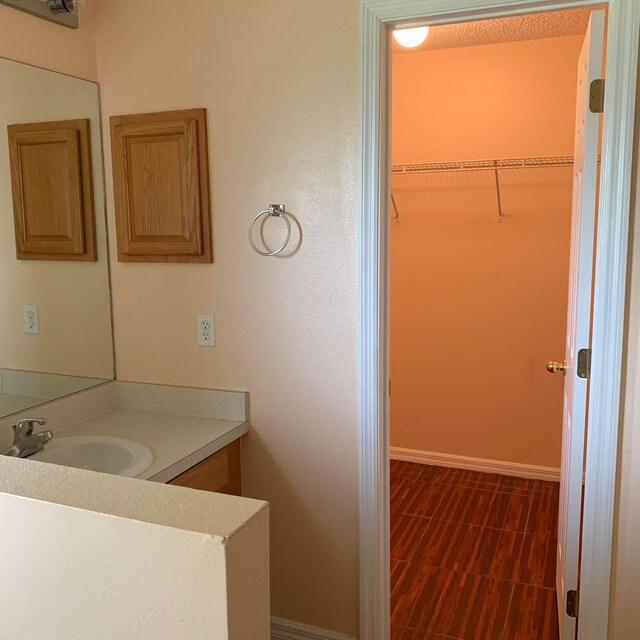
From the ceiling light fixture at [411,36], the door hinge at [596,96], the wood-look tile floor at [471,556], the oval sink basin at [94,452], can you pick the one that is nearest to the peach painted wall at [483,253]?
the wood-look tile floor at [471,556]

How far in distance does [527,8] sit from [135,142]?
1358 millimetres

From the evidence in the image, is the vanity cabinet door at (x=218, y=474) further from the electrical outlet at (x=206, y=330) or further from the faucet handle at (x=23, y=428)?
the faucet handle at (x=23, y=428)

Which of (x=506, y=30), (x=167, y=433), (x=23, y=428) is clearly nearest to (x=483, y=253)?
(x=506, y=30)

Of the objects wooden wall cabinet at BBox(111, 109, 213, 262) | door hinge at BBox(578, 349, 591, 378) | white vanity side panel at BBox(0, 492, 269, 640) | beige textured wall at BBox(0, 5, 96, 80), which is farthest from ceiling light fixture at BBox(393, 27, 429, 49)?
white vanity side panel at BBox(0, 492, 269, 640)

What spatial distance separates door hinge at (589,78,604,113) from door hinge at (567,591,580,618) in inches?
57.5

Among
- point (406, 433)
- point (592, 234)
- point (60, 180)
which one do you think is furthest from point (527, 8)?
point (406, 433)

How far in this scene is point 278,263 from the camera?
2.15 meters

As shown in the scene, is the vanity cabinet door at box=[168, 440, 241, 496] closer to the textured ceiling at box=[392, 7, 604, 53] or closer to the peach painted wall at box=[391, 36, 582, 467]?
the peach painted wall at box=[391, 36, 582, 467]

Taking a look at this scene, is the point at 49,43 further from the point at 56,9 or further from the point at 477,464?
the point at 477,464

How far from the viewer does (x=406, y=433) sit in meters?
4.10

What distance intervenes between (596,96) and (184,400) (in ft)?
5.52

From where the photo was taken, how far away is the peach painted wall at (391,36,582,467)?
3545 millimetres

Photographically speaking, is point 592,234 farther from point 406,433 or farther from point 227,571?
point 406,433

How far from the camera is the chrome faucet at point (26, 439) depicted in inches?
76.2
